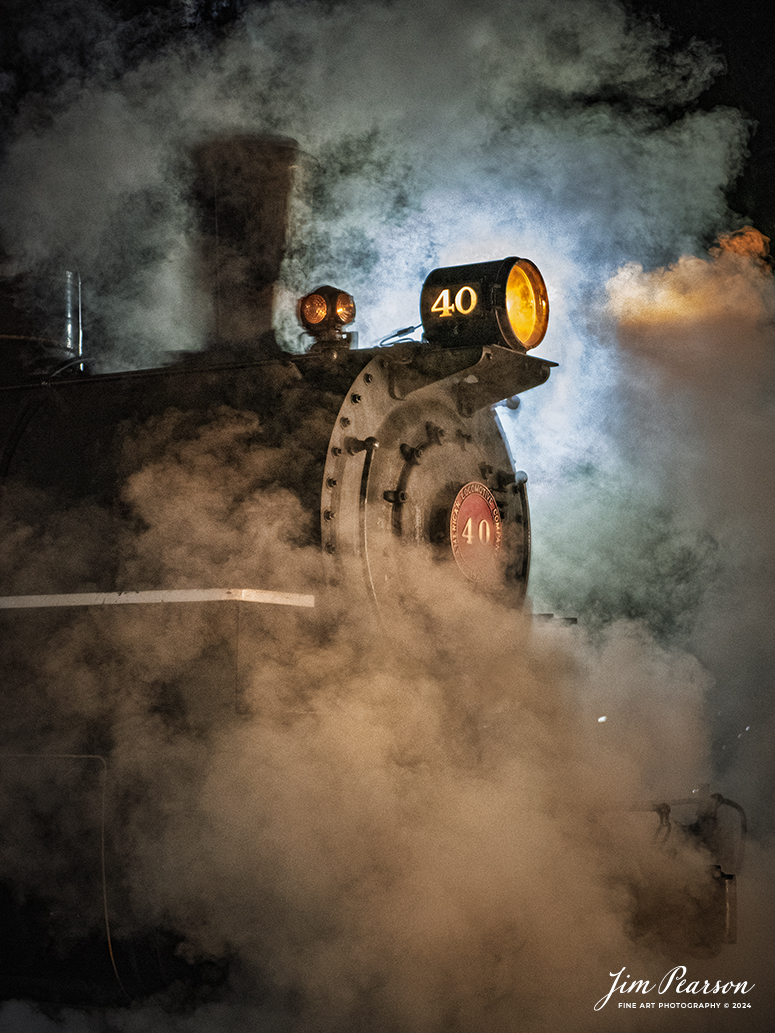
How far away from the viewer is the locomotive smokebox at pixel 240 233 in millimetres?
3607

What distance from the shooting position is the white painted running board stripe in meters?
3.06

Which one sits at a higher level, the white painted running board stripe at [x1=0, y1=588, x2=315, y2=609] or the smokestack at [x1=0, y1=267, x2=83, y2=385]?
the smokestack at [x1=0, y1=267, x2=83, y2=385]

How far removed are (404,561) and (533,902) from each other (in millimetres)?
1126

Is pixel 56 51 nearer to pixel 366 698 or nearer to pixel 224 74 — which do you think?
pixel 224 74

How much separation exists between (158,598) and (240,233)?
50.8 inches

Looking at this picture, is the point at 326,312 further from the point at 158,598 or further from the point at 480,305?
the point at 158,598

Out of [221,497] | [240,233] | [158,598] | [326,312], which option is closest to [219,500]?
[221,497]

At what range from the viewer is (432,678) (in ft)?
11.6
